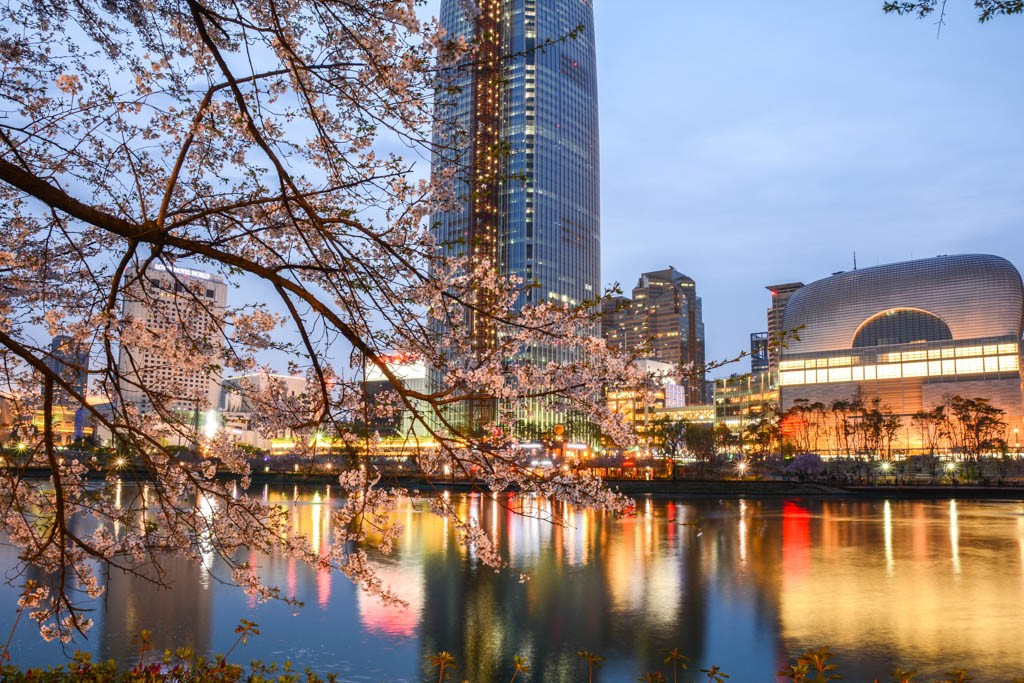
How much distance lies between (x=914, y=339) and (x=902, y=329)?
2.54 metres

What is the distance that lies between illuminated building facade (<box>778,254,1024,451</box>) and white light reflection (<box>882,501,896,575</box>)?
6400 cm

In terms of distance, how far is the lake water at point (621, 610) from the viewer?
54.5 ft

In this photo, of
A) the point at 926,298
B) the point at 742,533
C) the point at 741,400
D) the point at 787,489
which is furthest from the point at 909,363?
the point at 742,533

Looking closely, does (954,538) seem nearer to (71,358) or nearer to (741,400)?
(71,358)

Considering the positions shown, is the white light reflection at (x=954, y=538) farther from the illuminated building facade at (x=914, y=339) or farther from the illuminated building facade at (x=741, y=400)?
the illuminated building facade at (x=741, y=400)

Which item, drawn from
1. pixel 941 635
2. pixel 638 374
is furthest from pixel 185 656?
pixel 941 635

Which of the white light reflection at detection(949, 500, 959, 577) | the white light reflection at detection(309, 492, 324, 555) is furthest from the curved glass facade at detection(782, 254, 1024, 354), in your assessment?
the white light reflection at detection(309, 492, 324, 555)

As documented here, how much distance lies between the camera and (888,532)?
39750 mm

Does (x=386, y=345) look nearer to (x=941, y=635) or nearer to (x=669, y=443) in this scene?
(x=941, y=635)

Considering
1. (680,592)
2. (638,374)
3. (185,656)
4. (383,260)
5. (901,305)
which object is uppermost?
(901,305)

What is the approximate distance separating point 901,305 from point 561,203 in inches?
2369

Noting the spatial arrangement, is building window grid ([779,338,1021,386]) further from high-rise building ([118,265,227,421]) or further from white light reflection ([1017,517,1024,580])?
high-rise building ([118,265,227,421])

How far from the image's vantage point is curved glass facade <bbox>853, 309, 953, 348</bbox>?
120 meters

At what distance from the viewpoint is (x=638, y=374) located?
8.51 meters
